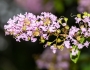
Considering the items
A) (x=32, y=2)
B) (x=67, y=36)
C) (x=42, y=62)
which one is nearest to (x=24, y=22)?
(x=67, y=36)

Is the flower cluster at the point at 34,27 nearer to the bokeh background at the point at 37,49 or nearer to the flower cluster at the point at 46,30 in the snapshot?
the flower cluster at the point at 46,30

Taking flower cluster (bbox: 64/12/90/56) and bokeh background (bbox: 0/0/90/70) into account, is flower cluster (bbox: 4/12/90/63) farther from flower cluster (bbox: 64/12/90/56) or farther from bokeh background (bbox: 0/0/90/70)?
bokeh background (bbox: 0/0/90/70)

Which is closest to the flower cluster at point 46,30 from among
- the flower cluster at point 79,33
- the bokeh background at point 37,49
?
the flower cluster at point 79,33

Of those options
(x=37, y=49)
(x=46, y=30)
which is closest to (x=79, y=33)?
(x=46, y=30)

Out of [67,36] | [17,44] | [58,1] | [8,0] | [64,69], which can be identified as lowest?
[67,36]

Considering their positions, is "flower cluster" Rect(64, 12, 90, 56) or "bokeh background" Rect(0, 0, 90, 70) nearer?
"flower cluster" Rect(64, 12, 90, 56)

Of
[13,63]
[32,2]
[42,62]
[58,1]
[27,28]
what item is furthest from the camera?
[13,63]

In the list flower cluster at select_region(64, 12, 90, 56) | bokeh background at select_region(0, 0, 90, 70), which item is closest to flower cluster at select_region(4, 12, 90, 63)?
flower cluster at select_region(64, 12, 90, 56)

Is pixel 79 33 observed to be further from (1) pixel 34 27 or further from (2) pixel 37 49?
(2) pixel 37 49

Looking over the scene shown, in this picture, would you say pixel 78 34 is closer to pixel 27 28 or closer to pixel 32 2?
pixel 27 28
